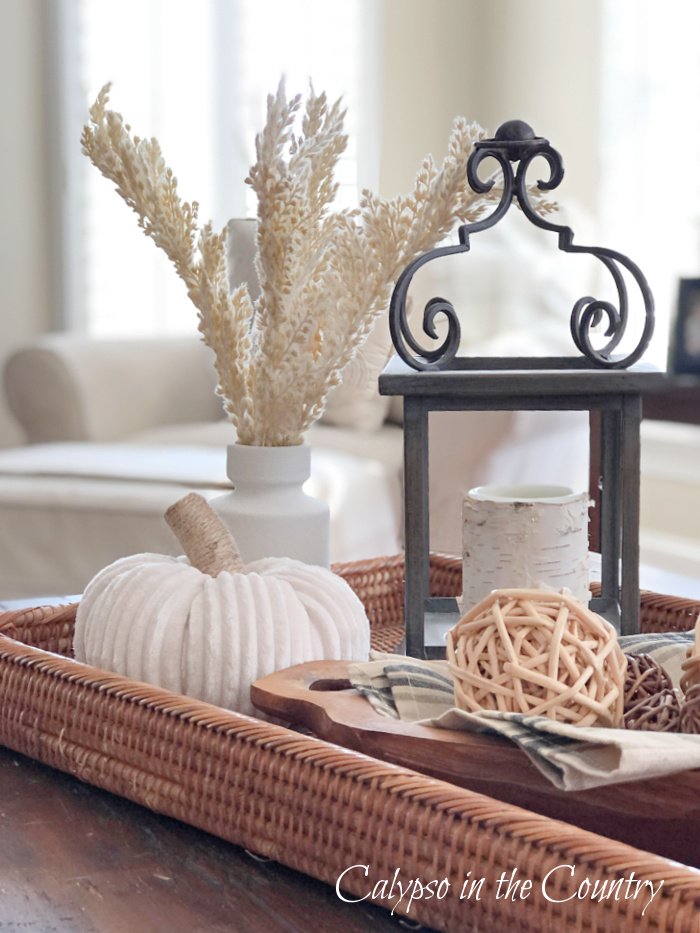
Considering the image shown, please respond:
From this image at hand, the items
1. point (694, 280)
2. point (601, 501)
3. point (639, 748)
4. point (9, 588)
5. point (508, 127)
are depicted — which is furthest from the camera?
point (694, 280)

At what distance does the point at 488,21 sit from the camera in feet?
14.2

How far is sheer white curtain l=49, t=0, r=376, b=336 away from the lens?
376cm

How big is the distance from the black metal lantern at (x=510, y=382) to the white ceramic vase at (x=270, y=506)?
0.12 m

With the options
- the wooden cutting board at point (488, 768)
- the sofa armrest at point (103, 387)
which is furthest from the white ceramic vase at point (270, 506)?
the sofa armrest at point (103, 387)

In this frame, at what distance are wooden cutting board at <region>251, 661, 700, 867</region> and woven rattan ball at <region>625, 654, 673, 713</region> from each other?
83 millimetres

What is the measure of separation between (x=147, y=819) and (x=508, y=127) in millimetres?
559

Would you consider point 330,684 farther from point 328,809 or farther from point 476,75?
point 476,75

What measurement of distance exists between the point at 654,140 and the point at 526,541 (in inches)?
122

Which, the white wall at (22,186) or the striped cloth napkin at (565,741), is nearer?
the striped cloth napkin at (565,741)

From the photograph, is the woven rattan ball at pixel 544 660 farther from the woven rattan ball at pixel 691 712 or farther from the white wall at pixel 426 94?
the white wall at pixel 426 94

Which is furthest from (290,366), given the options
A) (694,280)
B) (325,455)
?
(694,280)

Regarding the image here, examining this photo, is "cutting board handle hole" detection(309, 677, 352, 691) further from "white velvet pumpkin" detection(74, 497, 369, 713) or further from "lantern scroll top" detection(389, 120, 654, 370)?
"lantern scroll top" detection(389, 120, 654, 370)

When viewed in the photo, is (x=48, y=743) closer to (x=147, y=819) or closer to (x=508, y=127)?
(x=147, y=819)

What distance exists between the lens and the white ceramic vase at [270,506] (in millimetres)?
1017
